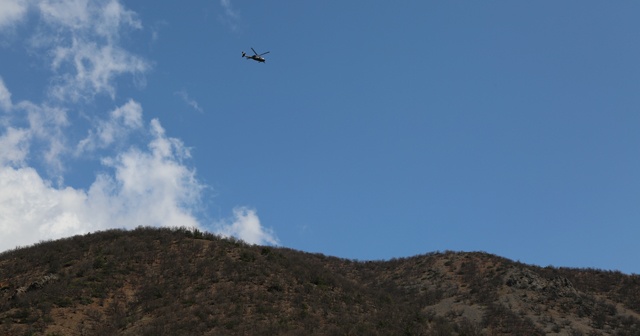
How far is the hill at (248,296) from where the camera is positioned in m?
30.5

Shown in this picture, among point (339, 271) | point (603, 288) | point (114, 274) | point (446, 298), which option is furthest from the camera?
point (339, 271)

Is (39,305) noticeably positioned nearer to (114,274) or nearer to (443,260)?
(114,274)

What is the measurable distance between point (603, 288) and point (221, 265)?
38538mm

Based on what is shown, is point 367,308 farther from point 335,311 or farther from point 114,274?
point 114,274

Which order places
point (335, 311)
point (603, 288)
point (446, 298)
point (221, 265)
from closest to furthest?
point (335, 311), point (221, 265), point (446, 298), point (603, 288)

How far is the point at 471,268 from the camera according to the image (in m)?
54.9

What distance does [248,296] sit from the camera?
34.3 metres

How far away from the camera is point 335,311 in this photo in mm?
33938

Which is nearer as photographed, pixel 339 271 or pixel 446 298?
pixel 446 298

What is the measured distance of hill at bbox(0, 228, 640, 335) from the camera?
100.0 feet

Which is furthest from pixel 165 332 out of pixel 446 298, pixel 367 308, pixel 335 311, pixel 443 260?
pixel 443 260

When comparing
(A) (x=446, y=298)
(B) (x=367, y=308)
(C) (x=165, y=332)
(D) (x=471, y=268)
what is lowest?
(C) (x=165, y=332)

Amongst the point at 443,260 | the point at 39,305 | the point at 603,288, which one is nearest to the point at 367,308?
the point at 39,305

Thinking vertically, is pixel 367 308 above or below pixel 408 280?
below
